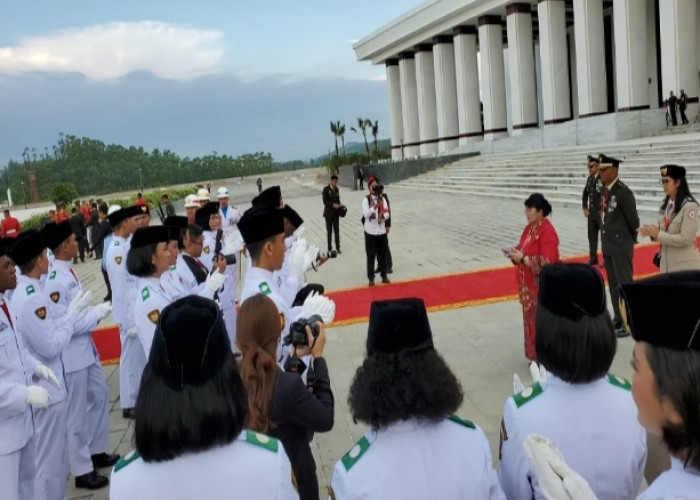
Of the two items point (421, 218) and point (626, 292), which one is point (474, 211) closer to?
point (421, 218)

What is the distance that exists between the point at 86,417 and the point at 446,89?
37.6 m

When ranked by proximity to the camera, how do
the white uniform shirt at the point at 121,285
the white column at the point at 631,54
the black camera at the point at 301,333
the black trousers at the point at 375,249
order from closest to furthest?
the black camera at the point at 301,333 < the white uniform shirt at the point at 121,285 < the black trousers at the point at 375,249 < the white column at the point at 631,54

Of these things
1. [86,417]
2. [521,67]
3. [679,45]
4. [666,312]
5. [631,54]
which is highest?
[521,67]

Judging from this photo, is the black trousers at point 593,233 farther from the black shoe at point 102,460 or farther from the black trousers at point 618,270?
the black shoe at point 102,460

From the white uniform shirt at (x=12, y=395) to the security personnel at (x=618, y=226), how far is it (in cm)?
534

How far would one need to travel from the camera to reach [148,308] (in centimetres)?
439

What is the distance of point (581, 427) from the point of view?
201 centimetres

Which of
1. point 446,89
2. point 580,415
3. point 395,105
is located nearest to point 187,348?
point 580,415

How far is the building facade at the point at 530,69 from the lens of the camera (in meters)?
25.2

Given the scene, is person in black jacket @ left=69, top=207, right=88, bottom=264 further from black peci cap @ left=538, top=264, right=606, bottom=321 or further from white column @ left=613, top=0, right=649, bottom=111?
white column @ left=613, top=0, right=649, bottom=111

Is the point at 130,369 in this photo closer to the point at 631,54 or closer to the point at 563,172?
the point at 563,172

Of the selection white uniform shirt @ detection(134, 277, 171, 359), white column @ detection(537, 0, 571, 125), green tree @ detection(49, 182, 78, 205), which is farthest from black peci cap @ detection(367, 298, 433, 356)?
green tree @ detection(49, 182, 78, 205)

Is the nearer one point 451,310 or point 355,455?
point 355,455

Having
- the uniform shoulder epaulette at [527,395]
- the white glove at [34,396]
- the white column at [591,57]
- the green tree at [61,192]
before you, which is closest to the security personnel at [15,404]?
the white glove at [34,396]
